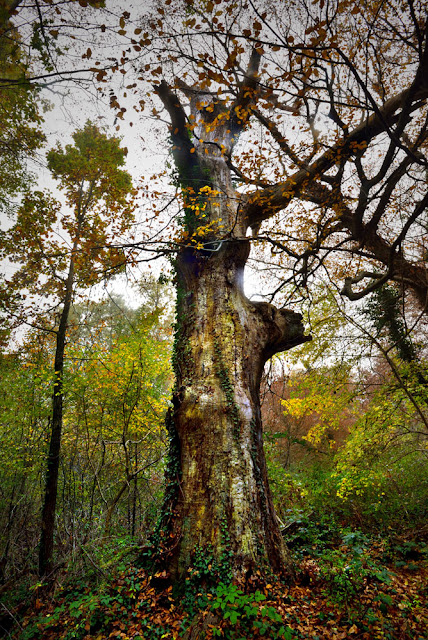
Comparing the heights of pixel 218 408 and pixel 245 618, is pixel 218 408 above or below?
above

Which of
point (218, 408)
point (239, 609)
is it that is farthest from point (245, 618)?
point (218, 408)

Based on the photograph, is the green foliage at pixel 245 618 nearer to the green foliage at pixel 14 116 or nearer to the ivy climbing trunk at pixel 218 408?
the ivy climbing trunk at pixel 218 408

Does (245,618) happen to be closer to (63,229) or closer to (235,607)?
(235,607)

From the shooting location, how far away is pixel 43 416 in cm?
689

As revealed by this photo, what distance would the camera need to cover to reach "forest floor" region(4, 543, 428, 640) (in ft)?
6.51

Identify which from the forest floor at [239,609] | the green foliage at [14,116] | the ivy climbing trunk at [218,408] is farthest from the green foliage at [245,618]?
the green foliage at [14,116]

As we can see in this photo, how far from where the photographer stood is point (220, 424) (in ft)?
9.82

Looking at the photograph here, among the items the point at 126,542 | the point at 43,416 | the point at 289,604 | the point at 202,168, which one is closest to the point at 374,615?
the point at 289,604

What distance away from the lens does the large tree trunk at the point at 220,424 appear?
2.55 meters

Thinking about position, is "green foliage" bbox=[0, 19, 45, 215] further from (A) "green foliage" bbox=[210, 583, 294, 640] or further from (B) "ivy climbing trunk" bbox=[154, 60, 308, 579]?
(A) "green foliage" bbox=[210, 583, 294, 640]

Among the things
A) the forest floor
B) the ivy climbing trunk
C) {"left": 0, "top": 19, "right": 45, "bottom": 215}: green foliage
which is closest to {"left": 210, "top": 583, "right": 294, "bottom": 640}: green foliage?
the forest floor

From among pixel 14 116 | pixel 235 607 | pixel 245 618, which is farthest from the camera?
pixel 14 116

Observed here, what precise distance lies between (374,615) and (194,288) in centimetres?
380

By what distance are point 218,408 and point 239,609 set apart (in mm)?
1591
